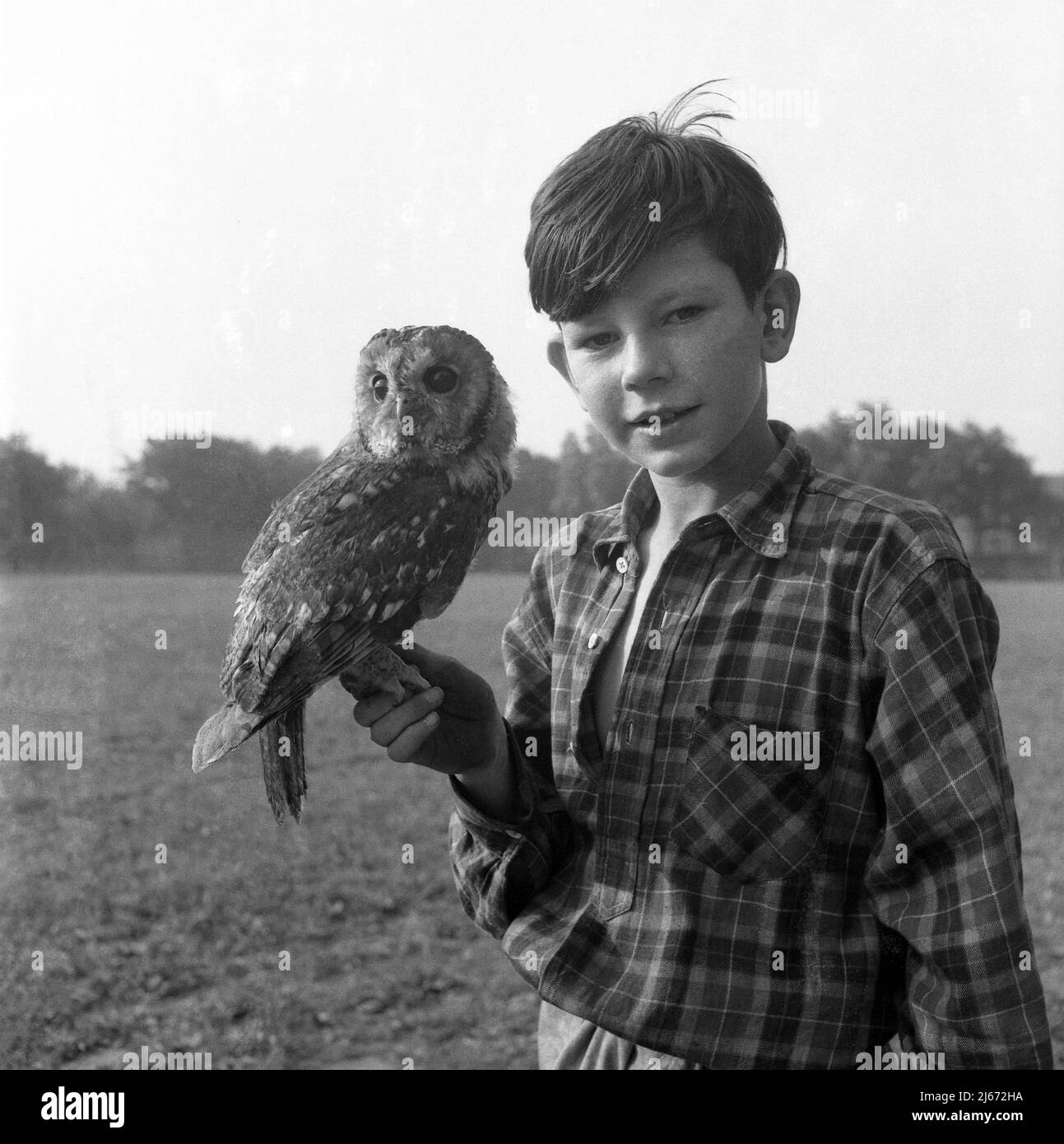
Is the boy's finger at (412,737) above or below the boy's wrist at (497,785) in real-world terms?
above

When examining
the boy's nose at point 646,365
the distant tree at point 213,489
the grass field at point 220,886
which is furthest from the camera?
the grass field at point 220,886

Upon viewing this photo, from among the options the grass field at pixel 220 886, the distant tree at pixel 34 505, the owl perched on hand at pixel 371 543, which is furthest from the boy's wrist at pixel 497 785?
the distant tree at pixel 34 505

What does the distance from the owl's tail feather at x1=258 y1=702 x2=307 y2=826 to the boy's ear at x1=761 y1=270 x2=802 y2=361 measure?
55cm

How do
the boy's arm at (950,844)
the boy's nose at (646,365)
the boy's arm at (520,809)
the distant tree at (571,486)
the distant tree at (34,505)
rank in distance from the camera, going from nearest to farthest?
the boy's arm at (950,844) → the boy's nose at (646,365) → the boy's arm at (520,809) → the distant tree at (571,486) → the distant tree at (34,505)

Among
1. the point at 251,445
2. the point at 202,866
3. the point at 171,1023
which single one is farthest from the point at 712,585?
the point at 171,1023

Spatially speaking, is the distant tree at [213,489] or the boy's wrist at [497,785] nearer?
the boy's wrist at [497,785]

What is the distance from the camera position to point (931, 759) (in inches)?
31.6

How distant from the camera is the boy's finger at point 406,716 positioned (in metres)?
0.90

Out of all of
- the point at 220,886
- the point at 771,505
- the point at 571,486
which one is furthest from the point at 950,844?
the point at 220,886

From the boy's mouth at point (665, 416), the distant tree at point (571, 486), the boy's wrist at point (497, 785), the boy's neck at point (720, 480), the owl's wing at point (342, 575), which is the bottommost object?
the boy's wrist at point (497, 785)

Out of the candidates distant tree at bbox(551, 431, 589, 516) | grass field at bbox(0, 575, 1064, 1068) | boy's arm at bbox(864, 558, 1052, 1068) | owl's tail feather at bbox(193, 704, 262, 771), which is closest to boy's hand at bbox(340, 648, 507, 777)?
owl's tail feather at bbox(193, 704, 262, 771)

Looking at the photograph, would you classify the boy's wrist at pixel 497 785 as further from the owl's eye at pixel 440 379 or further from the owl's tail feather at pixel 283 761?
the owl's eye at pixel 440 379

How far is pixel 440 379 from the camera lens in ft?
2.98

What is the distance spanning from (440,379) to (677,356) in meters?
0.21
